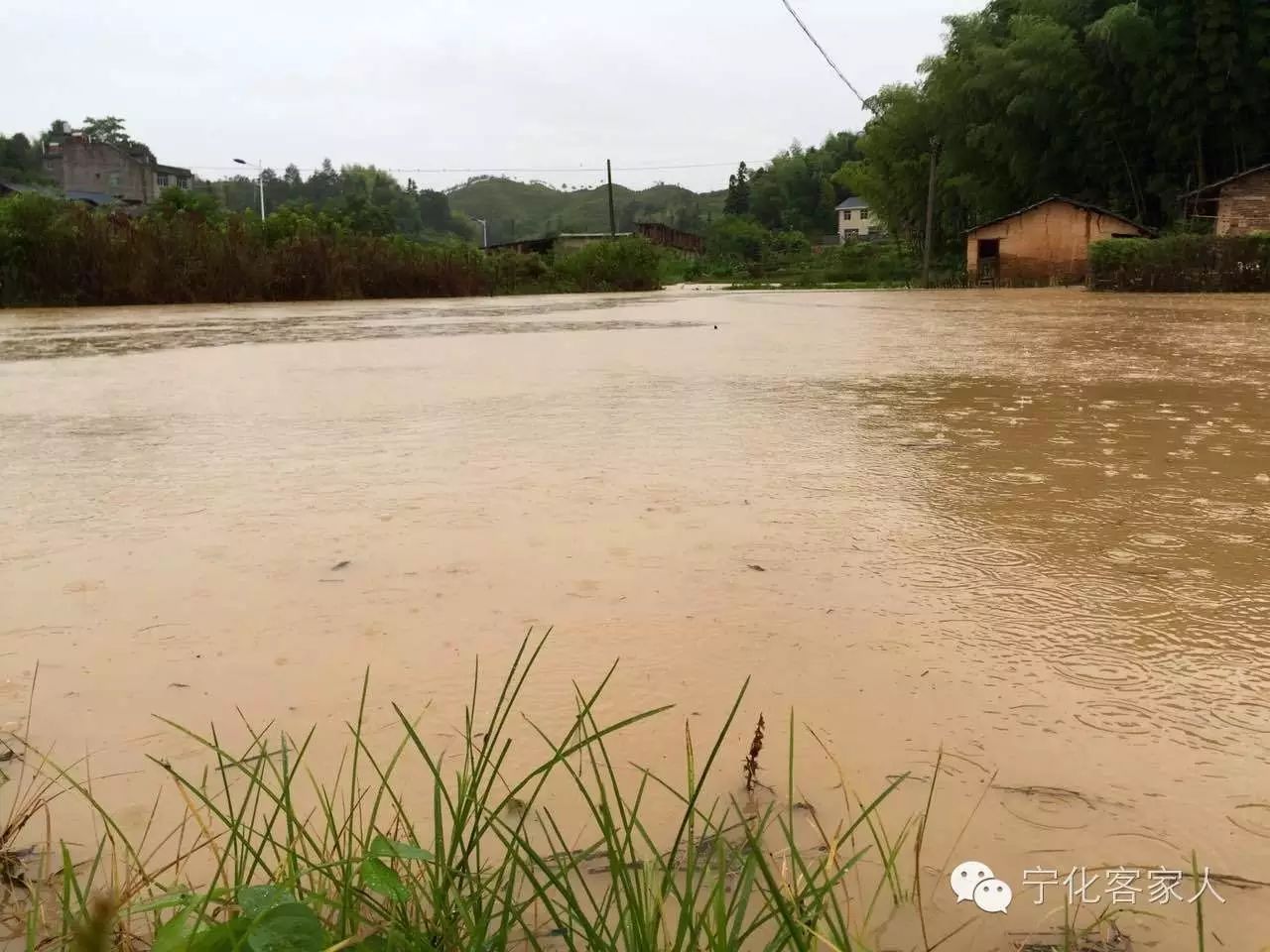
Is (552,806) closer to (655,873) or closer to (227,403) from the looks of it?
(655,873)

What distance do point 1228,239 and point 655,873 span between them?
20747mm

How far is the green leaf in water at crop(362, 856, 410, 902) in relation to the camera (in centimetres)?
84

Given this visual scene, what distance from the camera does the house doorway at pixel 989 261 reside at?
90.0 feet

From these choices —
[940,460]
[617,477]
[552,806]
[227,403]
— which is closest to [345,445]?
[617,477]

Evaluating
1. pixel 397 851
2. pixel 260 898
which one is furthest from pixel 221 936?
pixel 397 851

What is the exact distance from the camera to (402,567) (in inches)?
83.2

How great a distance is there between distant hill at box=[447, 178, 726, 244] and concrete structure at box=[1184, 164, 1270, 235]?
242ft

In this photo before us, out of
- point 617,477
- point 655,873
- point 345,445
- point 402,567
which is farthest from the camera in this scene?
point 345,445

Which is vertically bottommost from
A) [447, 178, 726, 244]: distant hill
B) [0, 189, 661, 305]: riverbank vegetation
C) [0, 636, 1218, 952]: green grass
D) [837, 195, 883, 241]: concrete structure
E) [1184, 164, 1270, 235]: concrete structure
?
[0, 636, 1218, 952]: green grass

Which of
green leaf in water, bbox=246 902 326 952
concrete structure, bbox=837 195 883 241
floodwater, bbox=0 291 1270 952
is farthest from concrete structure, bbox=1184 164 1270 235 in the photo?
concrete structure, bbox=837 195 883 241

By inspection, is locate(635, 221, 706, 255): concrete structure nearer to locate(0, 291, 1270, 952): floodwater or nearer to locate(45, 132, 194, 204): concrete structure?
locate(45, 132, 194, 204): concrete structure

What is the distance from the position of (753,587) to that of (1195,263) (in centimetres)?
1975

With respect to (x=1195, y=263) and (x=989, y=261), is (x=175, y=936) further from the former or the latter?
(x=989, y=261)

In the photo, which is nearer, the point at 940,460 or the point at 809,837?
the point at 809,837
